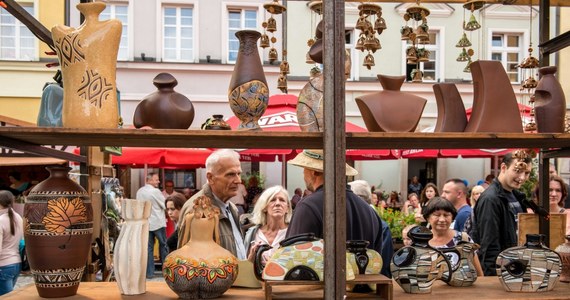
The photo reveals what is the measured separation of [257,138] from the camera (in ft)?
5.70

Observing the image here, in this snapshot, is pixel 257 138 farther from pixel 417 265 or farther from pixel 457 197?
pixel 457 197

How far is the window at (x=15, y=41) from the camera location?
10.1 meters

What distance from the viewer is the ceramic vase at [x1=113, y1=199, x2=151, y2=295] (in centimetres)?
182

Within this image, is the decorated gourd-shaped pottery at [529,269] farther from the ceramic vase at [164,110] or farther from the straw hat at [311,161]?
the ceramic vase at [164,110]

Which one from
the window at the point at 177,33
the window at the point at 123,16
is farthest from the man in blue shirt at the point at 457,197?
the window at the point at 123,16

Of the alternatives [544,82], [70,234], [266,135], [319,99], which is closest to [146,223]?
[70,234]

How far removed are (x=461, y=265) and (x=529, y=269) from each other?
22 cm

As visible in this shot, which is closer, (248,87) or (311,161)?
(248,87)

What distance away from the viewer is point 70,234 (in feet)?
5.84

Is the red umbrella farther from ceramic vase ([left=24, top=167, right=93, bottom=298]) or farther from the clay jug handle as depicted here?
ceramic vase ([left=24, top=167, right=93, bottom=298])

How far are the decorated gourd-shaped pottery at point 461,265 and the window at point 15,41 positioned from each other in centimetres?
979

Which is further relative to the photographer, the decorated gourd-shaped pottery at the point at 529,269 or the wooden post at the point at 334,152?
the decorated gourd-shaped pottery at the point at 529,269

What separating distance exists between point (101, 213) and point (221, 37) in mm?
8594

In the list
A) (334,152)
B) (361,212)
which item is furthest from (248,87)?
(361,212)
